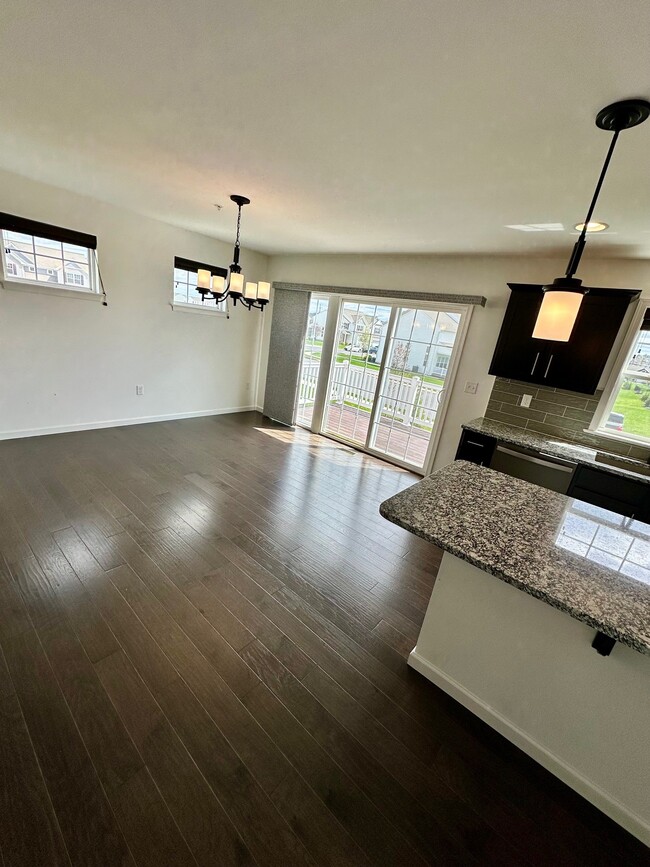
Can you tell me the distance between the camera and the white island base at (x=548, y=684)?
1.15 metres

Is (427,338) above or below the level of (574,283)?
below

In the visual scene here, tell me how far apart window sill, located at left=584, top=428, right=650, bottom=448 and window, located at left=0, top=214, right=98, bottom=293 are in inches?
202

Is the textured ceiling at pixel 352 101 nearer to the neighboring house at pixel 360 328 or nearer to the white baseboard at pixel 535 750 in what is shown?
the neighboring house at pixel 360 328

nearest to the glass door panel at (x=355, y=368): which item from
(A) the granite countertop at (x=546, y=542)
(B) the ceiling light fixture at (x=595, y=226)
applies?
(B) the ceiling light fixture at (x=595, y=226)

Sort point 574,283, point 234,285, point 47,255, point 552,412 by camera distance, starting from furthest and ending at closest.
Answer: point 47,255 < point 552,412 < point 234,285 < point 574,283

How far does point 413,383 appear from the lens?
4.01 metres

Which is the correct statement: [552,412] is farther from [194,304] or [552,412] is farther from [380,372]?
[194,304]

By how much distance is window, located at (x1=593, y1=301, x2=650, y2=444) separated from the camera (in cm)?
273

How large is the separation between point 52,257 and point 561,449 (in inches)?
200

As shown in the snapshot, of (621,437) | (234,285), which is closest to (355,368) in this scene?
(234,285)

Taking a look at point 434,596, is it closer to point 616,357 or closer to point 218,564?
point 218,564

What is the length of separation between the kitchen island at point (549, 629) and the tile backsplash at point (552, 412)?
66.1 inches

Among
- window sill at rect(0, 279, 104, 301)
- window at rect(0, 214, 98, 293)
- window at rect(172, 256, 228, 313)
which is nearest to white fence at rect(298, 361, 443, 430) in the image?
window at rect(172, 256, 228, 313)

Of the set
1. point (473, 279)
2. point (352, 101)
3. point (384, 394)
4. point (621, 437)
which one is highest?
point (352, 101)
